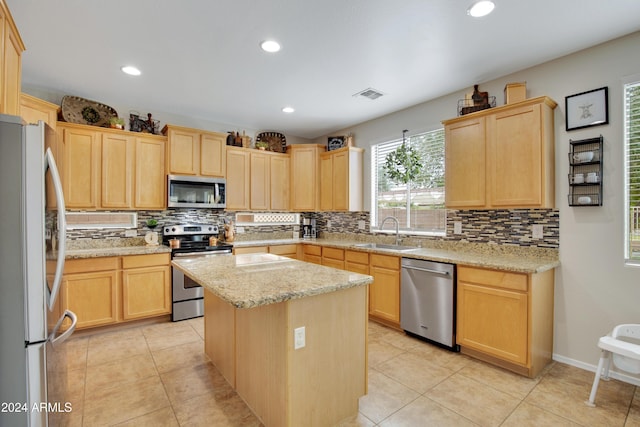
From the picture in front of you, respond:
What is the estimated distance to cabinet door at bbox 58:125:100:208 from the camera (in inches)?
135

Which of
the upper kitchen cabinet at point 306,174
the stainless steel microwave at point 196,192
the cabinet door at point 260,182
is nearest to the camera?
the stainless steel microwave at point 196,192

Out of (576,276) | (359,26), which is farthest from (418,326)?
(359,26)

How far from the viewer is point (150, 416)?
6.58ft

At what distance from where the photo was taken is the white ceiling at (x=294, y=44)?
82.1 inches

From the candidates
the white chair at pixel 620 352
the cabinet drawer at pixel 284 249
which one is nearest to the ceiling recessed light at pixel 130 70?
the cabinet drawer at pixel 284 249

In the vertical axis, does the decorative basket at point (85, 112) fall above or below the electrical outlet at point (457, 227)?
above

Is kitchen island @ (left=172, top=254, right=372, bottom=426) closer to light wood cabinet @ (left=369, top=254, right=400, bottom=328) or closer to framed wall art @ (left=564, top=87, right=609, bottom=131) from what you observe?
light wood cabinet @ (left=369, top=254, right=400, bottom=328)

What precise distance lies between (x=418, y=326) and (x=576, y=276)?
57.3 inches

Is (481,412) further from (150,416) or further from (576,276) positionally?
(150,416)

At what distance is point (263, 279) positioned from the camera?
1.88m

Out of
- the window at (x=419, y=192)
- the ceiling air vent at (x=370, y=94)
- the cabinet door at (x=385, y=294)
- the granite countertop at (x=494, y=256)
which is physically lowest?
the cabinet door at (x=385, y=294)

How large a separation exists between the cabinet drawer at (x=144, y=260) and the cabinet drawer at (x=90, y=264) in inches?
3.4

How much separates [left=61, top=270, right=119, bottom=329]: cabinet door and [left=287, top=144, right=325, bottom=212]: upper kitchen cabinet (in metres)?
2.78

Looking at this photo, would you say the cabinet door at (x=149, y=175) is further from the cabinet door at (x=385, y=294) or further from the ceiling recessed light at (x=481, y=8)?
the ceiling recessed light at (x=481, y=8)
